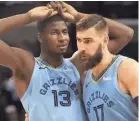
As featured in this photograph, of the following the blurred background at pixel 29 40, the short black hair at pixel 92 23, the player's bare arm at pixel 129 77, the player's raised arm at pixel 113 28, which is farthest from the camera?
the blurred background at pixel 29 40

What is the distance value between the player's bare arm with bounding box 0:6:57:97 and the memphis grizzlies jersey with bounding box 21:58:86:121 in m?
0.03

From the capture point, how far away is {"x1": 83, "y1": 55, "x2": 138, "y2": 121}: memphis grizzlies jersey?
1.55 meters

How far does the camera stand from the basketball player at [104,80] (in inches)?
60.4

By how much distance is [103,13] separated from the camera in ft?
9.36

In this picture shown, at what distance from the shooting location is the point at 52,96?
167 cm

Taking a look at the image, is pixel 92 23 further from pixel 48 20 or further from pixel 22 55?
pixel 22 55

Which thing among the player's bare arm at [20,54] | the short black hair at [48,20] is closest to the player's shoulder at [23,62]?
the player's bare arm at [20,54]

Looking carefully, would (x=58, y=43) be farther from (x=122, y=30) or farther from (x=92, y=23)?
(x=122, y=30)

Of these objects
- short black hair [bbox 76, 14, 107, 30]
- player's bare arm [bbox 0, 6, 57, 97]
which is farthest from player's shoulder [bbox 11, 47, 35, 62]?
short black hair [bbox 76, 14, 107, 30]

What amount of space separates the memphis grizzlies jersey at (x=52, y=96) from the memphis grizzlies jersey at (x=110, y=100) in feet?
0.27

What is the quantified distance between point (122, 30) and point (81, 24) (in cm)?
26

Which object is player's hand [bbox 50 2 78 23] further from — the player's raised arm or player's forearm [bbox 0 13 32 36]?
player's forearm [bbox 0 13 32 36]

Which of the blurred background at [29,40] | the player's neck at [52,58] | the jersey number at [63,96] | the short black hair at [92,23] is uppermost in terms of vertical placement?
the short black hair at [92,23]

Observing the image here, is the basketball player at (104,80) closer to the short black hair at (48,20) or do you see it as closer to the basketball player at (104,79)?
the basketball player at (104,79)
